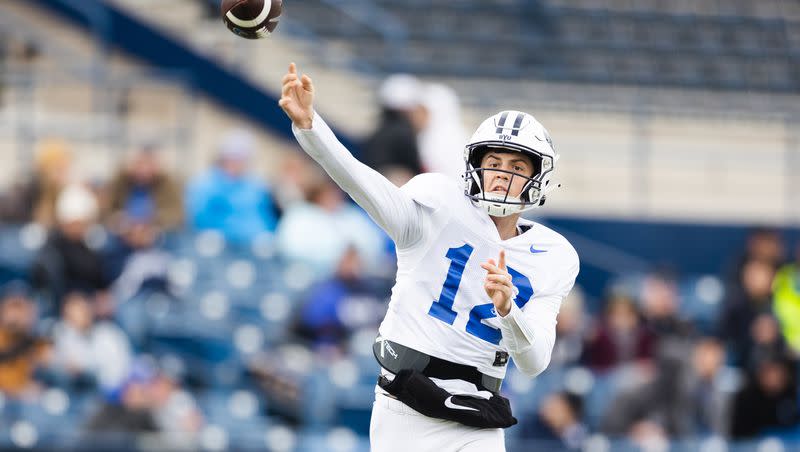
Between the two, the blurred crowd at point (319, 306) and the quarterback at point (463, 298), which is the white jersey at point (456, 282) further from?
the blurred crowd at point (319, 306)

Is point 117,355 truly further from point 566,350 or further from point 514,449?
point 566,350

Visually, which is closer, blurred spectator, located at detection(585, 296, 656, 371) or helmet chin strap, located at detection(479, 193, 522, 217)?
helmet chin strap, located at detection(479, 193, 522, 217)

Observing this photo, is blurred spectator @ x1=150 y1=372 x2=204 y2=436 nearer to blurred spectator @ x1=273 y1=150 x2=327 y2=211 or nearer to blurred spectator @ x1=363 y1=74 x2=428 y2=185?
blurred spectator @ x1=363 y1=74 x2=428 y2=185

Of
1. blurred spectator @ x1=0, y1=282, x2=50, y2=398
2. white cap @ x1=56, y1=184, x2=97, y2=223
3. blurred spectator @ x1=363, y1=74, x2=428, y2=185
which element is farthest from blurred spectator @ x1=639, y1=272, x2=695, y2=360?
blurred spectator @ x1=0, y1=282, x2=50, y2=398

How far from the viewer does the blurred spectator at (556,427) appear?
32.8 ft

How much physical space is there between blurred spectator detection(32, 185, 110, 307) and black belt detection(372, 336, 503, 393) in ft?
17.7

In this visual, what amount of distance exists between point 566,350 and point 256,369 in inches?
96.9

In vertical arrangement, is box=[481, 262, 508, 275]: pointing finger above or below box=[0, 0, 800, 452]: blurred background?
below

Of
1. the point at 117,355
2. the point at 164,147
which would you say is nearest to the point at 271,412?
the point at 117,355

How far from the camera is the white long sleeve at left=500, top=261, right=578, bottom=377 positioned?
4.86 meters

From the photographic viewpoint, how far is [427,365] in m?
5.19

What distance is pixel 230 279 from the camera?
11336mm

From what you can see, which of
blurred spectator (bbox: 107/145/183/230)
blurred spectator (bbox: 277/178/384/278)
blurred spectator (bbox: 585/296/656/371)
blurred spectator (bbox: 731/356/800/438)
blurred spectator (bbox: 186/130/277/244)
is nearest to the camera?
blurred spectator (bbox: 731/356/800/438)

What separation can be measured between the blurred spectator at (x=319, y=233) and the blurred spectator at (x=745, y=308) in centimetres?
275
